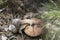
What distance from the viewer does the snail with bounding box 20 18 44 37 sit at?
73.1 inches

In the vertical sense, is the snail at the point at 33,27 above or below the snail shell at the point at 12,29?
above

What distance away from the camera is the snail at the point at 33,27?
6.09 feet

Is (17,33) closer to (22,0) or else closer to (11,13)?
(11,13)

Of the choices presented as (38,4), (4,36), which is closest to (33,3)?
(38,4)

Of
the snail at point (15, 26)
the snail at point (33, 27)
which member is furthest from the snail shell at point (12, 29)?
the snail at point (33, 27)

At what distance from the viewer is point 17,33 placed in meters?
2.01

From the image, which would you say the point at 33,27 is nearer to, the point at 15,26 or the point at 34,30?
the point at 34,30

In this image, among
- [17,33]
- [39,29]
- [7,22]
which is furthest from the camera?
[7,22]

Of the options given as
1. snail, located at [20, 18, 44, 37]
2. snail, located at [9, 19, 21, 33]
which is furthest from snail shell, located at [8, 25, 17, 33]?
snail, located at [20, 18, 44, 37]

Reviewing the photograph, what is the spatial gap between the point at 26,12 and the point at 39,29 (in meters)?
0.45

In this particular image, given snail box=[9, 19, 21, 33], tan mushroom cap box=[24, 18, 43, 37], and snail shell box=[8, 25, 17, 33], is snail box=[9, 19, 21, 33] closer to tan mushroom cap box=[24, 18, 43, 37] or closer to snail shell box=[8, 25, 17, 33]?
snail shell box=[8, 25, 17, 33]

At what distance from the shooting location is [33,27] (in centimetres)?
190

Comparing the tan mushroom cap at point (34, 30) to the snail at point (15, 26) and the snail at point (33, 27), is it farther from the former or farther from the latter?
the snail at point (15, 26)

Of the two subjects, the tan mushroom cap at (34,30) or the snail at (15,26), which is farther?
the snail at (15,26)
